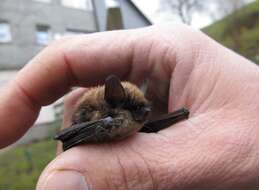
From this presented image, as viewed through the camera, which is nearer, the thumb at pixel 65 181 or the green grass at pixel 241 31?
the thumb at pixel 65 181

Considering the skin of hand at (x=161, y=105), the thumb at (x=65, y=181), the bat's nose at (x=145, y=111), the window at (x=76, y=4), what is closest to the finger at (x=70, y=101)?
the skin of hand at (x=161, y=105)

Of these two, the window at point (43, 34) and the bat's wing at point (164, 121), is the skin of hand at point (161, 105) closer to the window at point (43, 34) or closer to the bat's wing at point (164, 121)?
the bat's wing at point (164, 121)

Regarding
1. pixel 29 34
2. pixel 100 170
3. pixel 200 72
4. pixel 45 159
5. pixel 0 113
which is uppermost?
pixel 200 72

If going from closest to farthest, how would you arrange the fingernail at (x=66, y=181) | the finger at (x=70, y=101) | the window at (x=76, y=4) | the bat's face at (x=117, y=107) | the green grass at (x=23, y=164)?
the fingernail at (x=66, y=181)
the bat's face at (x=117, y=107)
the finger at (x=70, y=101)
the green grass at (x=23, y=164)
the window at (x=76, y=4)

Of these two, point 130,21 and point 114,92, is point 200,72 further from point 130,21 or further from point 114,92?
point 130,21

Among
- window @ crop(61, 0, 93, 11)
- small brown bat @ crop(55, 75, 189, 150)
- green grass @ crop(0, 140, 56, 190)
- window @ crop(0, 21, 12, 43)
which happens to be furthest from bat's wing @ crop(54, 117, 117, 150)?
window @ crop(61, 0, 93, 11)

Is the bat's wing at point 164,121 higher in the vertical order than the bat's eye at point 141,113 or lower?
lower

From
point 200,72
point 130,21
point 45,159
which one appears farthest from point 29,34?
point 200,72
